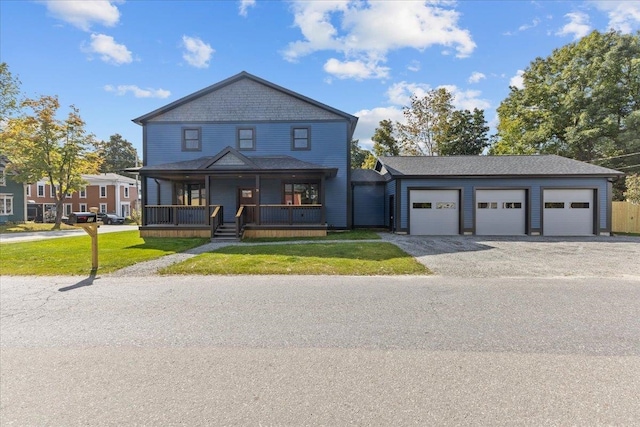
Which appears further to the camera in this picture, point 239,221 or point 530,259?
point 239,221

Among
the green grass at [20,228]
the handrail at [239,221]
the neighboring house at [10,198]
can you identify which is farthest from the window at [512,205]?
the neighboring house at [10,198]

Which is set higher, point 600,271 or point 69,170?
point 69,170

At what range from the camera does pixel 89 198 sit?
4178cm

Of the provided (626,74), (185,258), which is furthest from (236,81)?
(626,74)

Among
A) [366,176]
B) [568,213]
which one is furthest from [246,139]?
[568,213]

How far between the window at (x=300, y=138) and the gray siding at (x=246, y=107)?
0.67 m

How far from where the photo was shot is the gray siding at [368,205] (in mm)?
19812

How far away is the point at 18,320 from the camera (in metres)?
4.66

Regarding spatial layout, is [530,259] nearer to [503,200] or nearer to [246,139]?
[503,200]

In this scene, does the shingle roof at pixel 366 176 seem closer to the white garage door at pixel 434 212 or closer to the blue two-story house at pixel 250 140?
the blue two-story house at pixel 250 140

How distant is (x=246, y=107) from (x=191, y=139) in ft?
11.8

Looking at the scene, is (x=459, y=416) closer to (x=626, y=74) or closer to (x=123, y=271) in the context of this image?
(x=123, y=271)

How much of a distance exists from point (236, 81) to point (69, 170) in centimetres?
1935

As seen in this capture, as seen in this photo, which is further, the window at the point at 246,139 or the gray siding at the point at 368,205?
the gray siding at the point at 368,205
